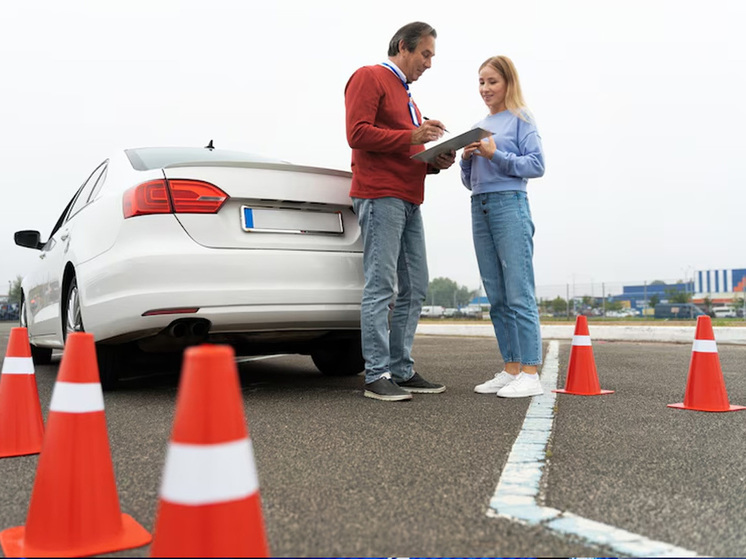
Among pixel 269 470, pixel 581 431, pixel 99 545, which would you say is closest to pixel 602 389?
pixel 581 431

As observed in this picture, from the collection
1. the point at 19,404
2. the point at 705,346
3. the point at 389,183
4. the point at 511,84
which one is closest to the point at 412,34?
the point at 511,84

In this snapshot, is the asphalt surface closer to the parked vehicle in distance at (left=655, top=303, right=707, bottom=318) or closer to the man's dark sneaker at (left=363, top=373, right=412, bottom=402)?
the man's dark sneaker at (left=363, top=373, right=412, bottom=402)

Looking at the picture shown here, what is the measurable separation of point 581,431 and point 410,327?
156cm

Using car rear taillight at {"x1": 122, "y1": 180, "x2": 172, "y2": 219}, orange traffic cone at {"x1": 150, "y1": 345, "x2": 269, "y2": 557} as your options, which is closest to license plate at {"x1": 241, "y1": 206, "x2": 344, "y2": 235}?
car rear taillight at {"x1": 122, "y1": 180, "x2": 172, "y2": 219}

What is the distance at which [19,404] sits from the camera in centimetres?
303

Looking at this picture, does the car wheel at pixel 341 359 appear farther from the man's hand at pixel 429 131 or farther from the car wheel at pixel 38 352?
the car wheel at pixel 38 352

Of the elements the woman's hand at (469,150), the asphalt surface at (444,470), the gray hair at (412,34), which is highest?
the gray hair at (412,34)

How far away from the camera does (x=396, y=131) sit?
4.14 metres

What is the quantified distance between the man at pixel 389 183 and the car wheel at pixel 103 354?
5.15ft

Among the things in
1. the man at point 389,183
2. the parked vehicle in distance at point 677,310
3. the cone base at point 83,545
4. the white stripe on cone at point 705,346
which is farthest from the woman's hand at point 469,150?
the parked vehicle in distance at point 677,310

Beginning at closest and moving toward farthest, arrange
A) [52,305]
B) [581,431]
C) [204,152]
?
[581,431] → [204,152] → [52,305]

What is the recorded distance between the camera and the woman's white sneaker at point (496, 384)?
14.5ft

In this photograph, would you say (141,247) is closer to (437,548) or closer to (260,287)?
(260,287)

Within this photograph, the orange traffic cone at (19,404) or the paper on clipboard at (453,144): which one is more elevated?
the paper on clipboard at (453,144)
